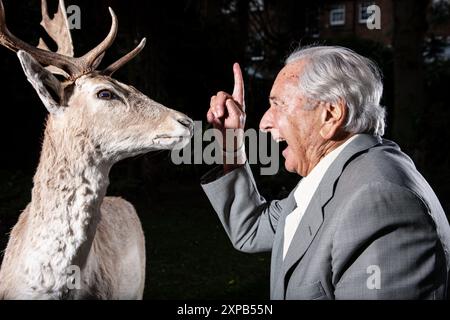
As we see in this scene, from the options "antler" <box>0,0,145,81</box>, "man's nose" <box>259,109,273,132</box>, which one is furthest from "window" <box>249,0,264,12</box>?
"man's nose" <box>259,109,273,132</box>

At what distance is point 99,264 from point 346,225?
1.28 meters

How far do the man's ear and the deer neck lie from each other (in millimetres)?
888

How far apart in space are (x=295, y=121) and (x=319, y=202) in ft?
0.84

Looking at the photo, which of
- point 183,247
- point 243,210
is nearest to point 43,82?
point 243,210

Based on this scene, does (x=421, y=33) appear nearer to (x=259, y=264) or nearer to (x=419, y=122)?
(x=419, y=122)

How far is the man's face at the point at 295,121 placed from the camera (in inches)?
61.1

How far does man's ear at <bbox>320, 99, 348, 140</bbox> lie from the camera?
1.50m

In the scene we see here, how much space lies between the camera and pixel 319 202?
4.74ft

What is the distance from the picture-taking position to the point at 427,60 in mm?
11266

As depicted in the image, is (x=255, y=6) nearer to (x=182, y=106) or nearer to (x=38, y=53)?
(x=182, y=106)

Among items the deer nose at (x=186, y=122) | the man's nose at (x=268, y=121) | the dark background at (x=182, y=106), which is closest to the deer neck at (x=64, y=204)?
the deer nose at (x=186, y=122)

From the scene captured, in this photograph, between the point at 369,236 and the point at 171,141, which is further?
the point at 171,141

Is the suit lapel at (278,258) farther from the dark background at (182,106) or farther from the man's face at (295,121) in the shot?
the dark background at (182,106)

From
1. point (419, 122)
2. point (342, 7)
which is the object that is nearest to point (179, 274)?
point (419, 122)
